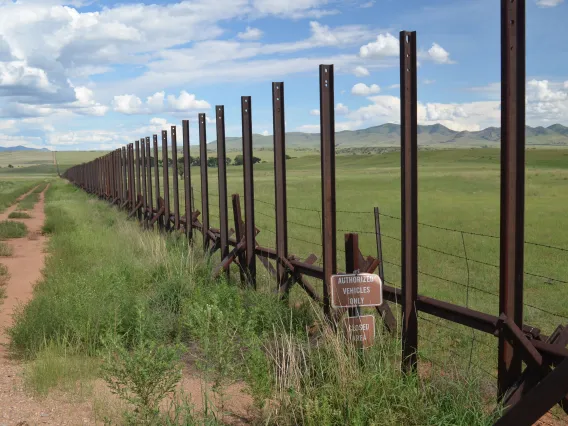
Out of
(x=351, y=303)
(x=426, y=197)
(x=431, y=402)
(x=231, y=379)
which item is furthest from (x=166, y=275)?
(x=426, y=197)

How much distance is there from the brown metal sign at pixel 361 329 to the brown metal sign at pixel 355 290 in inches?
4.7

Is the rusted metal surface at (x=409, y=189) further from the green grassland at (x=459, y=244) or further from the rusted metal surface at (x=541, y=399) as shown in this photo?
the rusted metal surface at (x=541, y=399)

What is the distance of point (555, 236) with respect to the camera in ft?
57.8

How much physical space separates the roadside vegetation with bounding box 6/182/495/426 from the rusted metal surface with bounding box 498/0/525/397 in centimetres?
61

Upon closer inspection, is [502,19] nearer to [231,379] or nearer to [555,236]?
[231,379]

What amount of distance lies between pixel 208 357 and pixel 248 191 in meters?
4.33

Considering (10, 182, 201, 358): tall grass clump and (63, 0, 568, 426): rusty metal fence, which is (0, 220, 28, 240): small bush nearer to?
(10, 182, 201, 358): tall grass clump

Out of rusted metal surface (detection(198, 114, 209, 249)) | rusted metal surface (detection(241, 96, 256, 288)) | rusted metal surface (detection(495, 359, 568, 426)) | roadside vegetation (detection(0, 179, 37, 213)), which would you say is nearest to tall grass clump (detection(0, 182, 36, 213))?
roadside vegetation (detection(0, 179, 37, 213))

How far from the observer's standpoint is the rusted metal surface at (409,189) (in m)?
5.28

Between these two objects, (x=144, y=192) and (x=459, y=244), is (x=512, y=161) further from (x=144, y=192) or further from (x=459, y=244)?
(x=144, y=192)

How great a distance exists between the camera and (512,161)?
4402 mm

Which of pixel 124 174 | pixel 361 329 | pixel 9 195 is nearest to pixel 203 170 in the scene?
pixel 361 329

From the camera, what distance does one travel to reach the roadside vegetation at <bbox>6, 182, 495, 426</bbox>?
14.9ft

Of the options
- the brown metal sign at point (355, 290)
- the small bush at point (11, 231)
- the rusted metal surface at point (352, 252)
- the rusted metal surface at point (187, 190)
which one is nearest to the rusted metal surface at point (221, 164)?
the rusted metal surface at point (187, 190)
